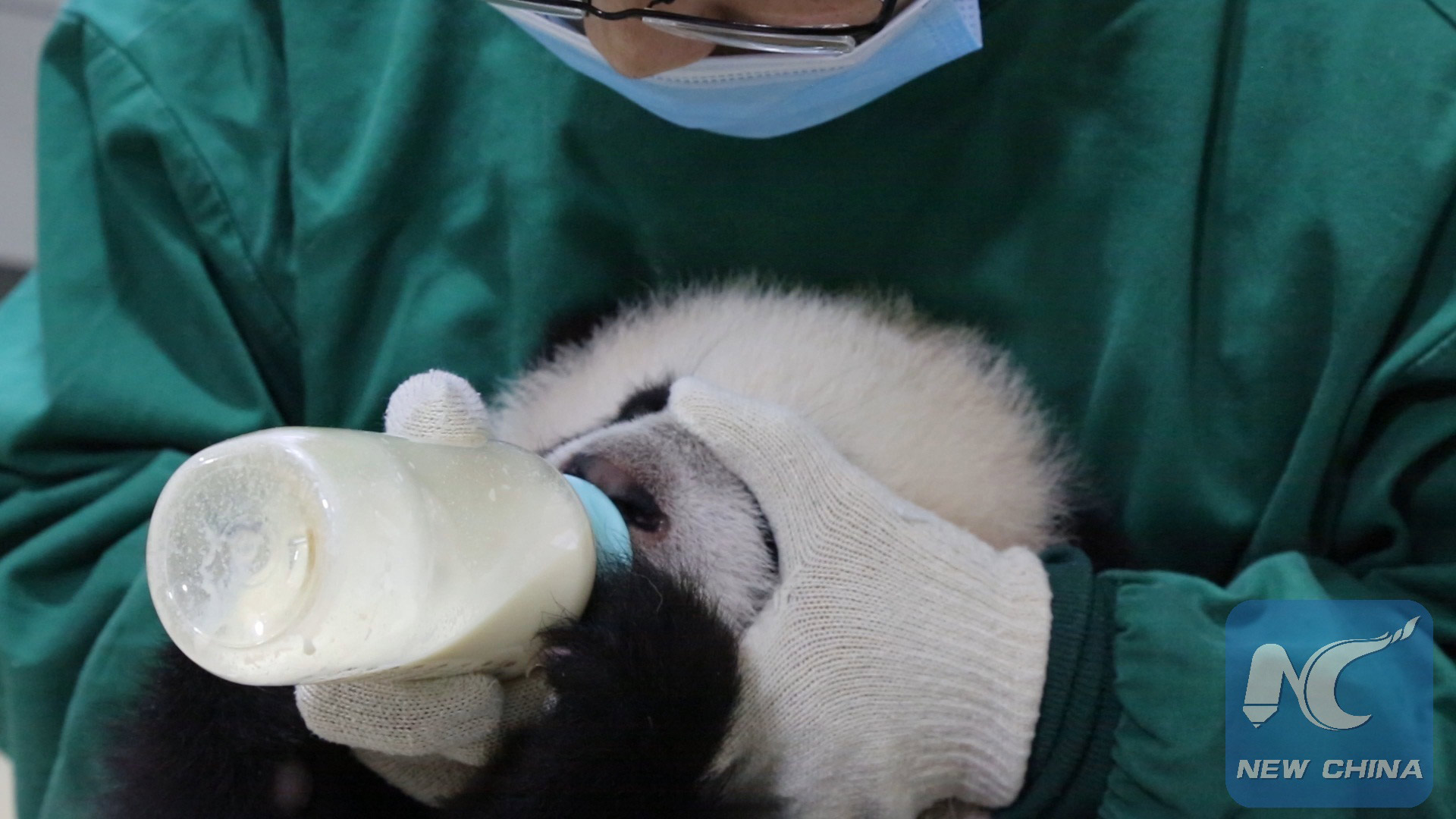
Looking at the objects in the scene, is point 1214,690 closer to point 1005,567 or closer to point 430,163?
point 1005,567

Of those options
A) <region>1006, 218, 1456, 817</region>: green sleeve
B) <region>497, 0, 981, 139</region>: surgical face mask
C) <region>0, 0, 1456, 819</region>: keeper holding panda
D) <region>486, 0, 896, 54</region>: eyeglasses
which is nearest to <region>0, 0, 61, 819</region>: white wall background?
<region>0, 0, 1456, 819</region>: keeper holding panda

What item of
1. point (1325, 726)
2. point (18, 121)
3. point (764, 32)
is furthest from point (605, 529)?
point (18, 121)

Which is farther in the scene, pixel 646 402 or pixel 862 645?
pixel 646 402

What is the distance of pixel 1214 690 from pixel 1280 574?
14 cm

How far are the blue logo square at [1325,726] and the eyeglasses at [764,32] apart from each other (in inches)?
18.3

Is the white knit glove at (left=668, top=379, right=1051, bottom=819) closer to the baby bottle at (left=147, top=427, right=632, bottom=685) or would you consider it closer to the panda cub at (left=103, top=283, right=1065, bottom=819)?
the panda cub at (left=103, top=283, right=1065, bottom=819)

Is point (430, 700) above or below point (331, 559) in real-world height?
below

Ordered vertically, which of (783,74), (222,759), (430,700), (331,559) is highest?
(783,74)

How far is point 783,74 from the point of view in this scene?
0.81 metres

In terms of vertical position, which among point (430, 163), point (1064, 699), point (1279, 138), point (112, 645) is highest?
point (1279, 138)

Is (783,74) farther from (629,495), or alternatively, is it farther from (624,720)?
(624,720)

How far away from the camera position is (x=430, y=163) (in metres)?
1.02

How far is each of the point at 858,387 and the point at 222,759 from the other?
1.60 ft

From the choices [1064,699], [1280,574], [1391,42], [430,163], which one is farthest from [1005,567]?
[430,163]
